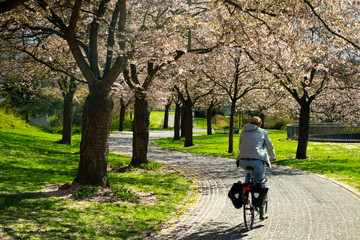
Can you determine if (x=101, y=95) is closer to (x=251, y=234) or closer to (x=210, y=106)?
(x=251, y=234)

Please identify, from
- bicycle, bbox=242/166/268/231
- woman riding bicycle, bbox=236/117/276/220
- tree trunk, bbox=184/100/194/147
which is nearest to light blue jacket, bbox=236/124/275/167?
woman riding bicycle, bbox=236/117/276/220

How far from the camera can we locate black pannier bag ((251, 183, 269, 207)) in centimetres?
611

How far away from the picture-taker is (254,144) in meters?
6.18

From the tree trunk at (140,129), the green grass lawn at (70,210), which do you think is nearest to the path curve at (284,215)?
the green grass lawn at (70,210)

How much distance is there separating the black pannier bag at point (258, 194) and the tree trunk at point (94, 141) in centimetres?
424

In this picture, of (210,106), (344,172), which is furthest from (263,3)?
(210,106)

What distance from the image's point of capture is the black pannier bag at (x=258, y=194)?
20.0 ft

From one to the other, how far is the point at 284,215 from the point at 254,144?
1814mm

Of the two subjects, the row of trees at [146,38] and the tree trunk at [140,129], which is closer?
the row of trees at [146,38]

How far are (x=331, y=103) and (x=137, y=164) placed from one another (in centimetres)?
3368

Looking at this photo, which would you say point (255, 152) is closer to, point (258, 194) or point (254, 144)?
point (254, 144)

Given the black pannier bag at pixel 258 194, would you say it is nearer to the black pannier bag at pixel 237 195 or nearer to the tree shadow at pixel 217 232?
the black pannier bag at pixel 237 195

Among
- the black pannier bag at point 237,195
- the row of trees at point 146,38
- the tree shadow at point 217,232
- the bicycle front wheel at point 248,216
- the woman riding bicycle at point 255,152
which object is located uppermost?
the row of trees at point 146,38

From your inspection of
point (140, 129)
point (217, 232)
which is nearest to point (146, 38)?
point (140, 129)
